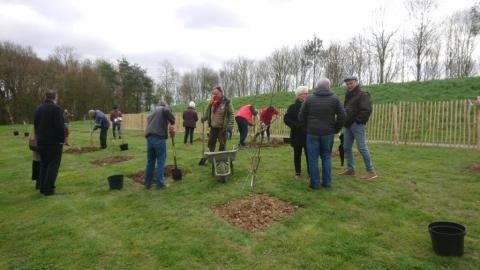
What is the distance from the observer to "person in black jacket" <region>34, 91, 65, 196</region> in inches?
219

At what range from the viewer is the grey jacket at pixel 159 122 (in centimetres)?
560

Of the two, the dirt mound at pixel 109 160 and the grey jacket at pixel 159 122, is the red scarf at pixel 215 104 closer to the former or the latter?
the grey jacket at pixel 159 122

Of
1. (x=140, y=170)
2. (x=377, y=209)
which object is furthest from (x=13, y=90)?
(x=377, y=209)

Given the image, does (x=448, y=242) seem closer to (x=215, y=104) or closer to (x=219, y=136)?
(x=219, y=136)

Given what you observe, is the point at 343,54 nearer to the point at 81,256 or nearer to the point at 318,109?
the point at 318,109

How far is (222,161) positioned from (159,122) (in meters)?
1.47

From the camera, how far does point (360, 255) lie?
317 centimetres

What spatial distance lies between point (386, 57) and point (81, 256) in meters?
38.1

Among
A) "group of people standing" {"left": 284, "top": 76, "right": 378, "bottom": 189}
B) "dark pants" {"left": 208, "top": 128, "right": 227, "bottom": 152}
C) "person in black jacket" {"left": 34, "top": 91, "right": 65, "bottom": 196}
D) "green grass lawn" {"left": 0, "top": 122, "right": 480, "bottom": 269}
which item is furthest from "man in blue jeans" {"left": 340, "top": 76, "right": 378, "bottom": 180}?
"person in black jacket" {"left": 34, "top": 91, "right": 65, "bottom": 196}

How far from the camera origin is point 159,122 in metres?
5.68

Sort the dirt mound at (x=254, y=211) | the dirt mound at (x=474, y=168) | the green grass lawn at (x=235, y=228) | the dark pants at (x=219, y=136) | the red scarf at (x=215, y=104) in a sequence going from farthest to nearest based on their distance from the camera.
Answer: the dark pants at (x=219, y=136)
the red scarf at (x=215, y=104)
the dirt mound at (x=474, y=168)
the dirt mound at (x=254, y=211)
the green grass lawn at (x=235, y=228)

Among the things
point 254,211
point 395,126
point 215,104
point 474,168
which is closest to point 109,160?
point 215,104

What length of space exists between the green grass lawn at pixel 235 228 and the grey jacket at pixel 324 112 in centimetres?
112

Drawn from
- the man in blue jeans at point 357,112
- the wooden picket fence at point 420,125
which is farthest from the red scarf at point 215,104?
the wooden picket fence at point 420,125
